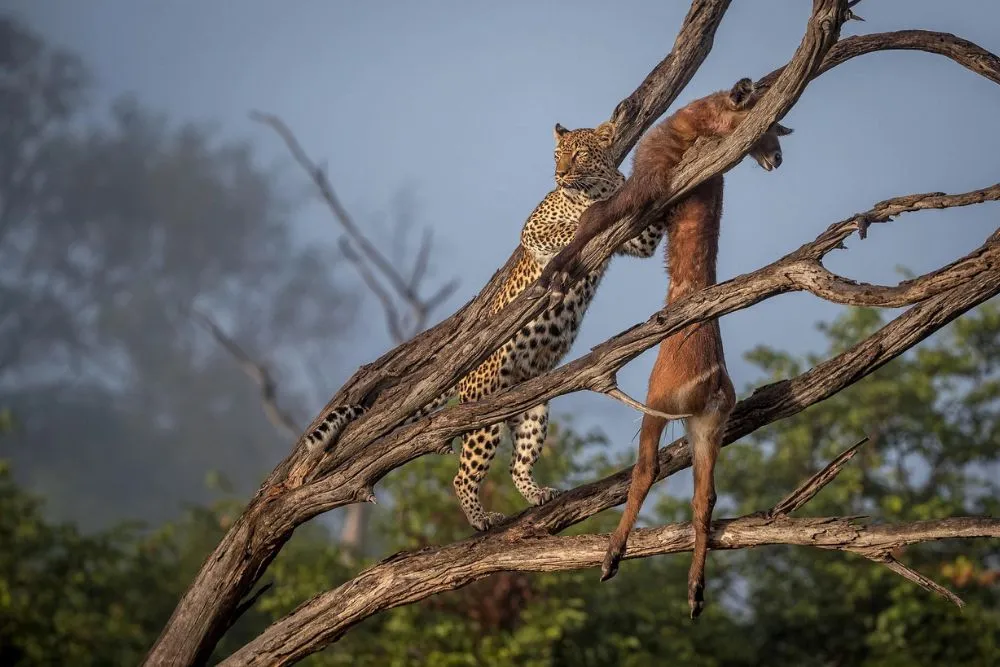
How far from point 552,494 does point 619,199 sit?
73.8 inches

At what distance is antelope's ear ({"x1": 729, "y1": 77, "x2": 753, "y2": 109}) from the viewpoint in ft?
16.5

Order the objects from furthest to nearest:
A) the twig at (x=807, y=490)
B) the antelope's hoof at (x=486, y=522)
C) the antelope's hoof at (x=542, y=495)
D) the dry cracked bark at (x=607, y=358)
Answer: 1. the antelope's hoof at (x=542, y=495)
2. the antelope's hoof at (x=486, y=522)
3. the twig at (x=807, y=490)
4. the dry cracked bark at (x=607, y=358)

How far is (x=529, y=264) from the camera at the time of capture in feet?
21.0

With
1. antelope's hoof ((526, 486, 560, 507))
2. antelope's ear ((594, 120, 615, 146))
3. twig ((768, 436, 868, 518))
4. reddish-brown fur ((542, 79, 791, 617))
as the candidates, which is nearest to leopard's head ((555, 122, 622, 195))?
antelope's ear ((594, 120, 615, 146))

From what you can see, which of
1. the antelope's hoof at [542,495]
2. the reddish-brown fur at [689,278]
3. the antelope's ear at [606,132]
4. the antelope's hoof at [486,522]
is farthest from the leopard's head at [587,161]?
the antelope's hoof at [486,522]

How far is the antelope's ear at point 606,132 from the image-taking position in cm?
654

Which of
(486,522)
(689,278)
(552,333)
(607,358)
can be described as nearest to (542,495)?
(486,522)

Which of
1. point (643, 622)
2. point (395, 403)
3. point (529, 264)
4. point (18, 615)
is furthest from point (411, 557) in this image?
point (18, 615)

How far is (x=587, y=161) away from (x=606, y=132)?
0.29 meters

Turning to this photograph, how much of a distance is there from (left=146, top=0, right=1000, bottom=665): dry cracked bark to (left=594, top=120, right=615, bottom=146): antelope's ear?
0.05 metres

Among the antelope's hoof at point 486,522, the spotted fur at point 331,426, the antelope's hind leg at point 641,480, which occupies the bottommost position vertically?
the antelope's hind leg at point 641,480

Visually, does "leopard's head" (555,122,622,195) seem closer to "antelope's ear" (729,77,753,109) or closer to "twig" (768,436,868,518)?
"antelope's ear" (729,77,753,109)

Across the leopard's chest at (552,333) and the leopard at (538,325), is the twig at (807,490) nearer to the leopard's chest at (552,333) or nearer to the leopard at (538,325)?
the leopard at (538,325)

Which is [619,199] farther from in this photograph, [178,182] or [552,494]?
[178,182]
